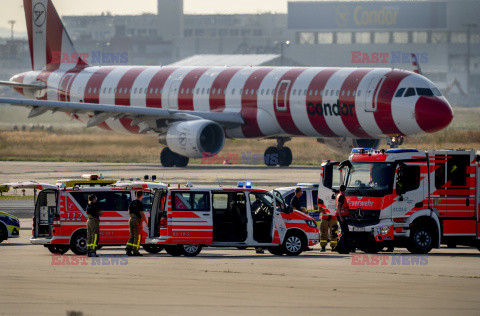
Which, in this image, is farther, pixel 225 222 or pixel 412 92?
pixel 412 92

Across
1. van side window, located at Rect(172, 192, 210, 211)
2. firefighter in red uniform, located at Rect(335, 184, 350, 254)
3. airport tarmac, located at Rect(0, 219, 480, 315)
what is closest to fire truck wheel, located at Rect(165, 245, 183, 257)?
airport tarmac, located at Rect(0, 219, 480, 315)

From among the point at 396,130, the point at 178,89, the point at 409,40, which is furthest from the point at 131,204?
the point at 409,40

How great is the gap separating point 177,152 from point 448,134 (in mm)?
24019

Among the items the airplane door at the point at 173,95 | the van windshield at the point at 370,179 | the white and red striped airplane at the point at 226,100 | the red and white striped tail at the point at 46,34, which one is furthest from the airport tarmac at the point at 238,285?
the red and white striped tail at the point at 46,34

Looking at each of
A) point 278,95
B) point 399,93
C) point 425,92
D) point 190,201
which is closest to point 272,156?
point 278,95

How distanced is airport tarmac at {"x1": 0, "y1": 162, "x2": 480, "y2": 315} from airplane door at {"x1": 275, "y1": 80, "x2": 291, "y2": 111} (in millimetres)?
25859

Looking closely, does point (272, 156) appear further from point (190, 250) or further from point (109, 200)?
point (190, 250)

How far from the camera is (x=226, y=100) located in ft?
176

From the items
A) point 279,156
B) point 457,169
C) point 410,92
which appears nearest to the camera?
→ point 457,169

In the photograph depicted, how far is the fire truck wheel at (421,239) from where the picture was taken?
23984 mm

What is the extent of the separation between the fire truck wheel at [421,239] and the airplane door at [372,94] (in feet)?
74.9

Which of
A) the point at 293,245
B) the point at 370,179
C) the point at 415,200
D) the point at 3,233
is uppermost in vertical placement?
the point at 370,179

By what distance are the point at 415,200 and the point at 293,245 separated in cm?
293

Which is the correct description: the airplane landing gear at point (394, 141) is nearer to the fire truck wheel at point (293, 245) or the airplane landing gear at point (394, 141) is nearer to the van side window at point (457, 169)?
the van side window at point (457, 169)
